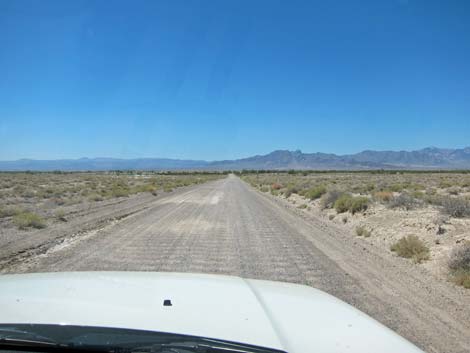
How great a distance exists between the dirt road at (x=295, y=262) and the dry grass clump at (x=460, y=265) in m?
0.39

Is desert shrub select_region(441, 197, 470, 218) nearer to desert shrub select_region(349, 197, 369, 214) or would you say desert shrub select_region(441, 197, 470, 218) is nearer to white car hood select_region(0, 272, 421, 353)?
desert shrub select_region(349, 197, 369, 214)

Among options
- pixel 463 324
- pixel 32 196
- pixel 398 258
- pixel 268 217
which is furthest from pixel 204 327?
pixel 32 196

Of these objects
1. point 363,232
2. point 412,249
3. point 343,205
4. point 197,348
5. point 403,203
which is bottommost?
point 363,232

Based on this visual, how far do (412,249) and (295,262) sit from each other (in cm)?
359

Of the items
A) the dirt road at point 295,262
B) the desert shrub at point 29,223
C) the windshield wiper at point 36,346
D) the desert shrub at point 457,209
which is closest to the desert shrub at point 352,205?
the dirt road at point 295,262

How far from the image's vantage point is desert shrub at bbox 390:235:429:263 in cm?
1174

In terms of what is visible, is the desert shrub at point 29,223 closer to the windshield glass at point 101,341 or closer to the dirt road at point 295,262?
the dirt road at point 295,262

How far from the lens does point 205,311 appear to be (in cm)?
312

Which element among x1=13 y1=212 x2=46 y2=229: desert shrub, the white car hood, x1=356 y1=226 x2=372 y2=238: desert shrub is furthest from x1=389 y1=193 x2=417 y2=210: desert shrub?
the white car hood

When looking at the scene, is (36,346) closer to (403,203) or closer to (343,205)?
(403,203)

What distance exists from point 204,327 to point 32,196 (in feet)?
118

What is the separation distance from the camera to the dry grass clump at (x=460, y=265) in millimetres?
9287

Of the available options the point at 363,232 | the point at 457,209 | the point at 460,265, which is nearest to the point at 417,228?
the point at 363,232

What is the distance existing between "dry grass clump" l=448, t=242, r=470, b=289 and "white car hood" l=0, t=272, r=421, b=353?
6.25 meters
